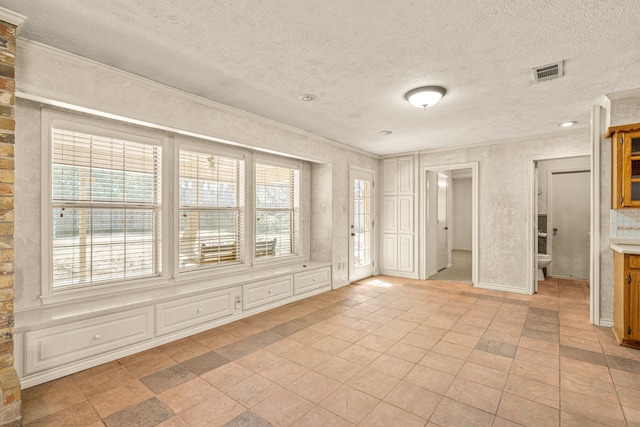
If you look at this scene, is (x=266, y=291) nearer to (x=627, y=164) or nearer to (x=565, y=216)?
(x=627, y=164)

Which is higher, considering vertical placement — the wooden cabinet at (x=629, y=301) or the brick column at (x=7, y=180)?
the brick column at (x=7, y=180)

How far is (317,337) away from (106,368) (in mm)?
1969

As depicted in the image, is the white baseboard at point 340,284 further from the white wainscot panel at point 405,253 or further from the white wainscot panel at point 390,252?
the white wainscot panel at point 405,253

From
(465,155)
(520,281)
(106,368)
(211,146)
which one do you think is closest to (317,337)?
(106,368)

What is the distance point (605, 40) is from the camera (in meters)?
2.28

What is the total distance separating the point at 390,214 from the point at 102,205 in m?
5.15

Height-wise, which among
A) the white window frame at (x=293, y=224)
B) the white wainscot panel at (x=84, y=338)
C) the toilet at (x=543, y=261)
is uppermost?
the white window frame at (x=293, y=224)

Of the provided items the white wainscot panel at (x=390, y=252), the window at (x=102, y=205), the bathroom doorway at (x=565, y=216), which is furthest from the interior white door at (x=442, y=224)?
the window at (x=102, y=205)

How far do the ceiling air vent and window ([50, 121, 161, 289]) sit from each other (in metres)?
3.86

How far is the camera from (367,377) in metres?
2.56

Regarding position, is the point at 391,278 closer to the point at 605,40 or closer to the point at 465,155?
the point at 465,155

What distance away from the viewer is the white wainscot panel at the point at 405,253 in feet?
20.9

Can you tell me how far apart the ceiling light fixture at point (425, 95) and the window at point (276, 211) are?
2.40 metres

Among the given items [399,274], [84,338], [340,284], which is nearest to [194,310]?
[84,338]
